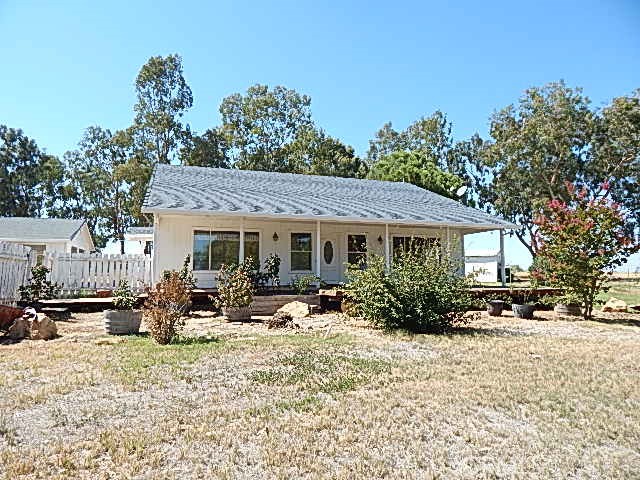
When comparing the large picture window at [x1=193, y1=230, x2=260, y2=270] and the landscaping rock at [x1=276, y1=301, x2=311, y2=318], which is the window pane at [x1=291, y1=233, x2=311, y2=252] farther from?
the landscaping rock at [x1=276, y1=301, x2=311, y2=318]

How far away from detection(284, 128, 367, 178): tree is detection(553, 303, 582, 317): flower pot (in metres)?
25.0

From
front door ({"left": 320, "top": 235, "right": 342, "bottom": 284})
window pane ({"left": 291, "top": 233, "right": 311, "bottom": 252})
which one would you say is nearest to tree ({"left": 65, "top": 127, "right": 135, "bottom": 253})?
window pane ({"left": 291, "top": 233, "right": 311, "bottom": 252})

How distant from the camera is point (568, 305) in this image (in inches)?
496

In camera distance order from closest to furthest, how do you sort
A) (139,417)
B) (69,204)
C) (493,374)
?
(139,417) < (493,374) < (69,204)

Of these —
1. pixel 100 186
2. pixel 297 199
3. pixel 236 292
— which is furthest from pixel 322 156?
pixel 236 292

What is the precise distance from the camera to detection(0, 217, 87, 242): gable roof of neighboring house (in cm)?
2358

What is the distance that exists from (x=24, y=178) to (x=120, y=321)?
145 ft

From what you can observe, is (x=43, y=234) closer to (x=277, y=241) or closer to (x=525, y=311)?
(x=277, y=241)

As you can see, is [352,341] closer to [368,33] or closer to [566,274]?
[566,274]

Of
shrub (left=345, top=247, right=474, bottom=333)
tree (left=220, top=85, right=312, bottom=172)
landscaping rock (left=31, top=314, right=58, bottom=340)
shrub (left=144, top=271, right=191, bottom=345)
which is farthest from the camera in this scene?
tree (left=220, top=85, right=312, bottom=172)

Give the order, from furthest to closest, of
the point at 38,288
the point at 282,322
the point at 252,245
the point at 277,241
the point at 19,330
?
the point at 277,241, the point at 252,245, the point at 38,288, the point at 282,322, the point at 19,330

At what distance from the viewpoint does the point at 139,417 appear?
3854 mm

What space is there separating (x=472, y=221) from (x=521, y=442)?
1331 cm

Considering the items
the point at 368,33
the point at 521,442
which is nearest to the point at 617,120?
the point at 368,33
